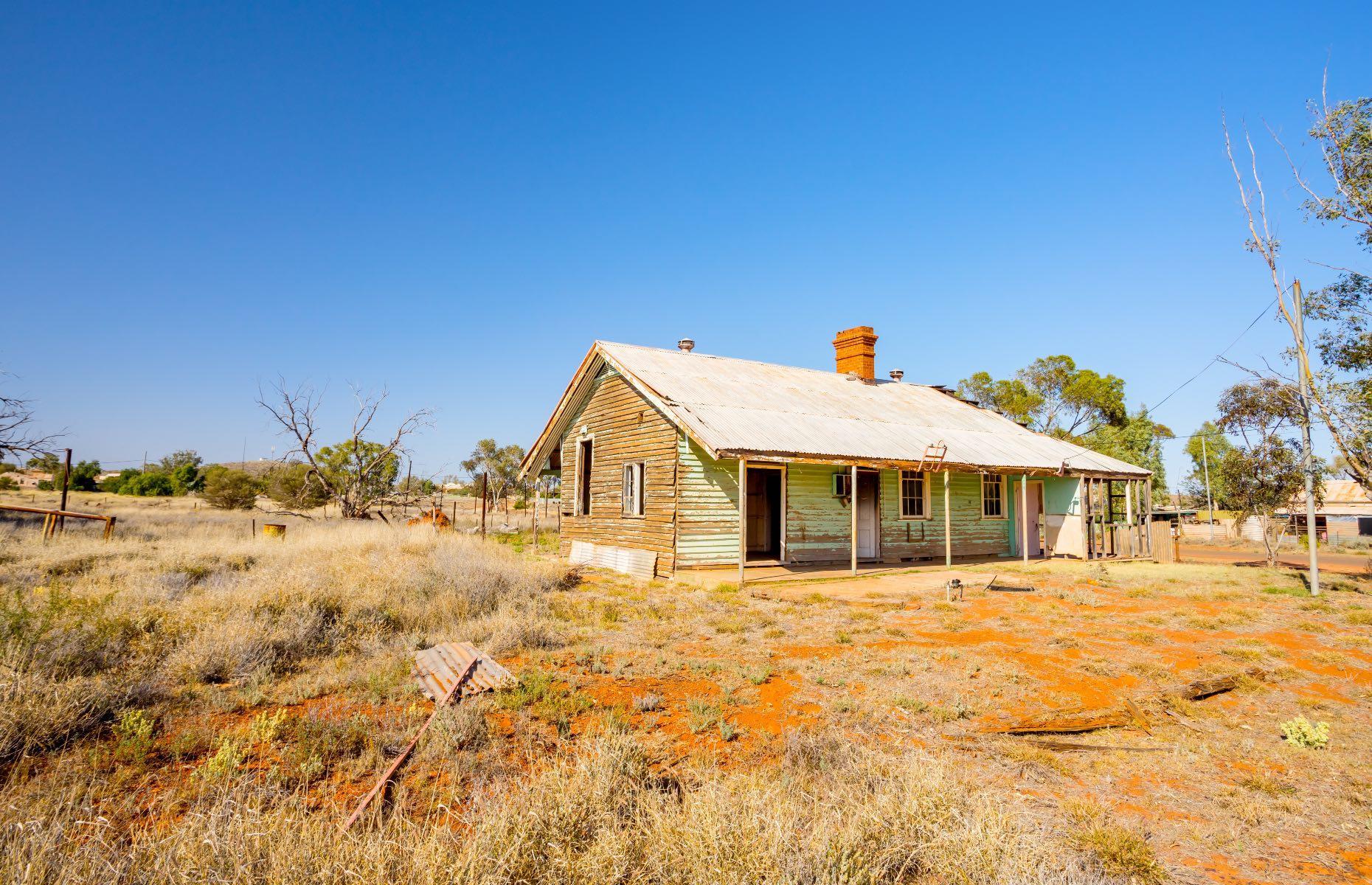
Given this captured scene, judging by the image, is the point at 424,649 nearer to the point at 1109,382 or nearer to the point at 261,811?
the point at 261,811

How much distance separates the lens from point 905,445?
16359mm

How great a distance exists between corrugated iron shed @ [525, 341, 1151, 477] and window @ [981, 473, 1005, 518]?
0.91 metres

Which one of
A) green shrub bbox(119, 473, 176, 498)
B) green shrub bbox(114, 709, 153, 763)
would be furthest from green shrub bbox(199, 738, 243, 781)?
green shrub bbox(119, 473, 176, 498)

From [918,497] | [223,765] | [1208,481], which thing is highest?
[1208,481]

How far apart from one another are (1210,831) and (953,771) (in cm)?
136

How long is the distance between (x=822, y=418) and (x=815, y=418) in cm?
34

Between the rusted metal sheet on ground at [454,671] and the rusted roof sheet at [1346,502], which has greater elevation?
the rusted roof sheet at [1346,502]

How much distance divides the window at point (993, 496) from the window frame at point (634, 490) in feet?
31.2

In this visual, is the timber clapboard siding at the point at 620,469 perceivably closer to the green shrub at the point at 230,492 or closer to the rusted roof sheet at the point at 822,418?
the rusted roof sheet at the point at 822,418

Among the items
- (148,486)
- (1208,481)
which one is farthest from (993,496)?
(148,486)

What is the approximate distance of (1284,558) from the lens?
22.2 m

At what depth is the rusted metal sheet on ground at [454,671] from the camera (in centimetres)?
601

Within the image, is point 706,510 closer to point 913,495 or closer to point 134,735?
point 913,495

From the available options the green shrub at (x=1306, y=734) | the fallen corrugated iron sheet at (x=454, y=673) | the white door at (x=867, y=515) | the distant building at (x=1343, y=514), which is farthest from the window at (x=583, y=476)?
the distant building at (x=1343, y=514)
